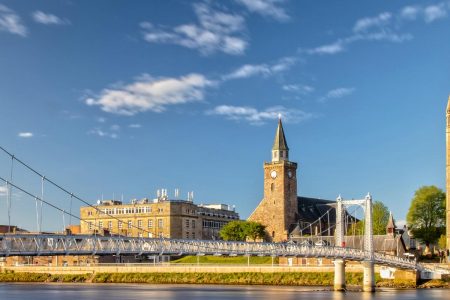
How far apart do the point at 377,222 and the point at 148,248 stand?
6549cm

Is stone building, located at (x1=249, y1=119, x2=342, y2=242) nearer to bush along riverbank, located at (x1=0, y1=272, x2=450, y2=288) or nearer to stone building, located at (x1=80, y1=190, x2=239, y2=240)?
stone building, located at (x1=80, y1=190, x2=239, y2=240)

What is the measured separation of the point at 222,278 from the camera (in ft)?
363

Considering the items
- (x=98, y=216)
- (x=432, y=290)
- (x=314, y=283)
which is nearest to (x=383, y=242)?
(x=314, y=283)

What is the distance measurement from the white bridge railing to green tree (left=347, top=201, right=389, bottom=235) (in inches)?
1368

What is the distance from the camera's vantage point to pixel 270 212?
149000mm

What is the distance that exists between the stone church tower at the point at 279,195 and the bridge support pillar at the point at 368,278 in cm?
5165

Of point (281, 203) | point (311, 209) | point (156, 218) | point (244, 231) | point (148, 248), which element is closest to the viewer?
point (148, 248)

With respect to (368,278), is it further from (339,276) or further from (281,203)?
(281,203)

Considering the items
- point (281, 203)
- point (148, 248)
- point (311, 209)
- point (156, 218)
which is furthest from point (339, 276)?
point (156, 218)

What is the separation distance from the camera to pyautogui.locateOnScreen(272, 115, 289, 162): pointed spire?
153m

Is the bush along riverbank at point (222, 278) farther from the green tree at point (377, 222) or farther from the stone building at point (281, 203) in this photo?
the stone building at point (281, 203)

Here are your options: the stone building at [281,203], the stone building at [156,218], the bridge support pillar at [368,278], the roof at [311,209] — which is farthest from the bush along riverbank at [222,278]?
the roof at [311,209]

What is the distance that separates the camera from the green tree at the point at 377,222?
5295 inches

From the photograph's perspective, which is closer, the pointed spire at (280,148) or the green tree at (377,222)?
the green tree at (377,222)
